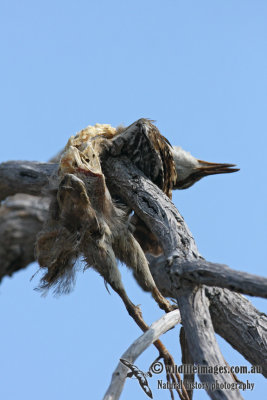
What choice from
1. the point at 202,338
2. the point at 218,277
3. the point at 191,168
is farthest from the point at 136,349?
the point at 191,168

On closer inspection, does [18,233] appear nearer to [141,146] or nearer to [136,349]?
[141,146]

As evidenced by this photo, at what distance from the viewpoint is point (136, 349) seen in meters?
2.42

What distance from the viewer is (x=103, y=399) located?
2162mm

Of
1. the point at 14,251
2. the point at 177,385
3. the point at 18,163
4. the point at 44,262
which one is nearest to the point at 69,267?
the point at 44,262

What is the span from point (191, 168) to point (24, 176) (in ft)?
3.85

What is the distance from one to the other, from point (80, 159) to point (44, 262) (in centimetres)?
60

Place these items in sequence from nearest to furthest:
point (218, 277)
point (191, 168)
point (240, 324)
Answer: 1. point (218, 277)
2. point (240, 324)
3. point (191, 168)

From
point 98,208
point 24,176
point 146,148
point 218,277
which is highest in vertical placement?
point 24,176

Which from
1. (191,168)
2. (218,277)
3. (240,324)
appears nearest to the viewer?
(218,277)

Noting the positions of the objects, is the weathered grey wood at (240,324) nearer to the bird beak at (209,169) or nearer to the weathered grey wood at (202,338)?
the weathered grey wood at (202,338)

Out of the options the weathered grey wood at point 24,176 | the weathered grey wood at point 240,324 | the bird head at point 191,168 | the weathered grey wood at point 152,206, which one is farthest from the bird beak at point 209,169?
the weathered grey wood at point 240,324

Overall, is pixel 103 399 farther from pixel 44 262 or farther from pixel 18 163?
pixel 18 163

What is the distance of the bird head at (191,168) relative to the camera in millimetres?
3697

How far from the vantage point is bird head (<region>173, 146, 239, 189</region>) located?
3.70m
